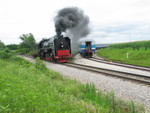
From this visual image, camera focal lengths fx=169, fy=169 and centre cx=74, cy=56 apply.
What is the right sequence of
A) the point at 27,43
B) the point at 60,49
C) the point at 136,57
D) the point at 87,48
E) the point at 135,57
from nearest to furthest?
the point at 60,49 → the point at 136,57 → the point at 135,57 → the point at 87,48 → the point at 27,43

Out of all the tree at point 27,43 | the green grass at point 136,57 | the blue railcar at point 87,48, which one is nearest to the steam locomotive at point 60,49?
the green grass at point 136,57

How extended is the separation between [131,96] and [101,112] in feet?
8.96

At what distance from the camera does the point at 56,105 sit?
432 centimetres

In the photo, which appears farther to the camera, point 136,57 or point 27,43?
point 27,43

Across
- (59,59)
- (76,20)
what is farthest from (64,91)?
(76,20)

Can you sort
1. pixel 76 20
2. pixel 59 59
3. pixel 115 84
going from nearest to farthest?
Answer: pixel 115 84, pixel 59 59, pixel 76 20

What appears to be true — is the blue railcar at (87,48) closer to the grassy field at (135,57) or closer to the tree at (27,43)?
the grassy field at (135,57)

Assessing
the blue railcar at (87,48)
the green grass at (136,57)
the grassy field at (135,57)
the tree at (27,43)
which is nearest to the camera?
the green grass at (136,57)

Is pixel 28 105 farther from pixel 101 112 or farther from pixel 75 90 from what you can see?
pixel 75 90

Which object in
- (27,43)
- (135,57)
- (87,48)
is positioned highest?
(27,43)

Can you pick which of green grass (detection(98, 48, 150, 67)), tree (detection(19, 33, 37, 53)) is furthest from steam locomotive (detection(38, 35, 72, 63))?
tree (detection(19, 33, 37, 53))

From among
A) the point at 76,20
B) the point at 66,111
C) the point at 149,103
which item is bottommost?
the point at 149,103

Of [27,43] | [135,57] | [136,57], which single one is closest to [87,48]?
[135,57]

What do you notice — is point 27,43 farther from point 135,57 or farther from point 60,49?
point 135,57
